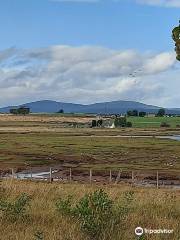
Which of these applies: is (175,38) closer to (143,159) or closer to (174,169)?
(174,169)

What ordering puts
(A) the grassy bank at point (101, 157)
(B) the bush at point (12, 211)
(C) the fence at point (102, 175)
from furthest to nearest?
(A) the grassy bank at point (101, 157), (C) the fence at point (102, 175), (B) the bush at point (12, 211)

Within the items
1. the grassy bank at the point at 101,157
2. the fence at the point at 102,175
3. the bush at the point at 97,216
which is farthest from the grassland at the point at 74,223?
the grassy bank at the point at 101,157

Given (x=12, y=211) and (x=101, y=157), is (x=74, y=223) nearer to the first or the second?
(x=12, y=211)

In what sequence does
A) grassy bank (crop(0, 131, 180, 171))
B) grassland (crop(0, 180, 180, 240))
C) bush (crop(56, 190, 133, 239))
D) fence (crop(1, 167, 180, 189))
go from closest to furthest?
bush (crop(56, 190, 133, 239))
grassland (crop(0, 180, 180, 240))
fence (crop(1, 167, 180, 189))
grassy bank (crop(0, 131, 180, 171))

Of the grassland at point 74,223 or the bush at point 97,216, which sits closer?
the bush at point 97,216

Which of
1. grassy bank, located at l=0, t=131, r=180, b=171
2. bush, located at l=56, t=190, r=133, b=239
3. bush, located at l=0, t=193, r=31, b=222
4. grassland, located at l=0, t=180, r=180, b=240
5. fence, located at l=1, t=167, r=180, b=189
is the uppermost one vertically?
bush, located at l=56, t=190, r=133, b=239

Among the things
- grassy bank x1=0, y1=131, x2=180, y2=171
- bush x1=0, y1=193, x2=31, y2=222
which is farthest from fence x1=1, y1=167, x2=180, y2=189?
bush x1=0, y1=193, x2=31, y2=222

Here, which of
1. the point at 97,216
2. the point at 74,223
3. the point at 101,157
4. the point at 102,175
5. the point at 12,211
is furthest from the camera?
the point at 101,157

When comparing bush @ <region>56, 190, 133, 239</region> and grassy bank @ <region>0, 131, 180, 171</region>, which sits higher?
bush @ <region>56, 190, 133, 239</region>

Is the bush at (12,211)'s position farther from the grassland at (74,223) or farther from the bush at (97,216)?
the bush at (97,216)

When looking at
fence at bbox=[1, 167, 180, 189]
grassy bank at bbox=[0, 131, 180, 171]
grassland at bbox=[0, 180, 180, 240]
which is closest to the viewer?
grassland at bbox=[0, 180, 180, 240]

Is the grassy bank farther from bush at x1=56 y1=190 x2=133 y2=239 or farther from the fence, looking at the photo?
bush at x1=56 y1=190 x2=133 y2=239

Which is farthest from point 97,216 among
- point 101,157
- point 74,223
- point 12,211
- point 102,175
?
point 101,157

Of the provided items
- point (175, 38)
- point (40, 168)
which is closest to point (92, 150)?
point (40, 168)
